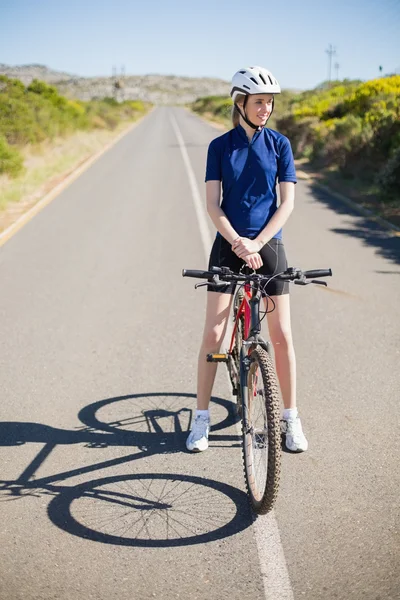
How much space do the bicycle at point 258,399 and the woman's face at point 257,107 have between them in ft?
2.70

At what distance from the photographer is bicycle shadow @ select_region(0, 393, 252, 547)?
324 centimetres

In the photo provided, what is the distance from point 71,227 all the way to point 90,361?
640 centimetres

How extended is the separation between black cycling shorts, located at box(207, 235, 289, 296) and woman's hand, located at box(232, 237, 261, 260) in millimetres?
206

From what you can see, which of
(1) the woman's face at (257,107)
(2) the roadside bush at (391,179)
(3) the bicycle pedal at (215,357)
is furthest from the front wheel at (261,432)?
(2) the roadside bush at (391,179)

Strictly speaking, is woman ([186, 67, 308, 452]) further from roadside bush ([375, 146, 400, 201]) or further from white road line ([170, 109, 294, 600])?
roadside bush ([375, 146, 400, 201])

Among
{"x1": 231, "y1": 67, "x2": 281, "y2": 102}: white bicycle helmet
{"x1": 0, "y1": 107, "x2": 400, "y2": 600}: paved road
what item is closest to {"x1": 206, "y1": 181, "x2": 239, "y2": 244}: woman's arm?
{"x1": 231, "y1": 67, "x2": 281, "y2": 102}: white bicycle helmet

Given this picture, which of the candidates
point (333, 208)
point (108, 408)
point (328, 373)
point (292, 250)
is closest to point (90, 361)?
point (108, 408)

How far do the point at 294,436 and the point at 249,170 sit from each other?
1644 millimetres

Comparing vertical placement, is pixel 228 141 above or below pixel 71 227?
above

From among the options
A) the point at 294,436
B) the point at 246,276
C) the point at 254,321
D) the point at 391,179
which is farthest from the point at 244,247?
the point at 391,179

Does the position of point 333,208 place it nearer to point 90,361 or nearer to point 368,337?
point 368,337

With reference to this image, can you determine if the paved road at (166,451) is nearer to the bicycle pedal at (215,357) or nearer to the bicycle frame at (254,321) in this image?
the bicycle pedal at (215,357)

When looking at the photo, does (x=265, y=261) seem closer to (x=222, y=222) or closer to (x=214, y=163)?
(x=222, y=222)

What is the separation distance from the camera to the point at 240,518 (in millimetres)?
3344
